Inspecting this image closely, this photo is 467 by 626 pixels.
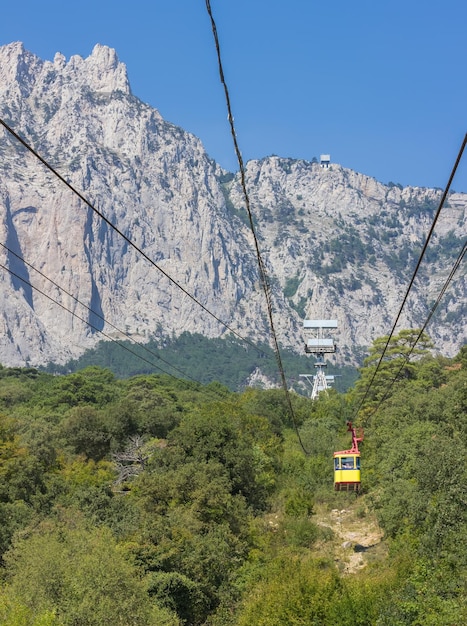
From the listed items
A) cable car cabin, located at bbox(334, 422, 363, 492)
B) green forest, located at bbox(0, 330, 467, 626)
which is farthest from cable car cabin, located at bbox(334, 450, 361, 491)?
green forest, located at bbox(0, 330, 467, 626)

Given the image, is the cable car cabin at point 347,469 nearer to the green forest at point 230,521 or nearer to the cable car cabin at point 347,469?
the cable car cabin at point 347,469

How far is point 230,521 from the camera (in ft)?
160

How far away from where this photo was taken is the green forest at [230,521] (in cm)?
3231

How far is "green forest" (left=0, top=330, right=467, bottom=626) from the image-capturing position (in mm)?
32312

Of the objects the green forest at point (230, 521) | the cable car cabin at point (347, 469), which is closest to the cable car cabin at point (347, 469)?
the cable car cabin at point (347, 469)

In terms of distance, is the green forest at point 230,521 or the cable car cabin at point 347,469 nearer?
the green forest at point 230,521

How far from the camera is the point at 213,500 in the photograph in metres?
47.7

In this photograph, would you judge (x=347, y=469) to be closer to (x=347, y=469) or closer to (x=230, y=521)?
(x=347, y=469)

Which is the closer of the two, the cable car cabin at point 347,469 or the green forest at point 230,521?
the green forest at point 230,521

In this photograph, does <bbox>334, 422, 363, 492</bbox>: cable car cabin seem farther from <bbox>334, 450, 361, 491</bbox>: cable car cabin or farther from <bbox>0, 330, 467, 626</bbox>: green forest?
<bbox>0, 330, 467, 626</bbox>: green forest

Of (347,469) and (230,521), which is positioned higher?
(347,469)

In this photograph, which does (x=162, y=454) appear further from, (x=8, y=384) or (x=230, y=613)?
(x=8, y=384)

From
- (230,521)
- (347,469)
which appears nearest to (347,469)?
(347,469)

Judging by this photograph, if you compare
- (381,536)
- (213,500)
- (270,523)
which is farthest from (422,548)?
(270,523)
